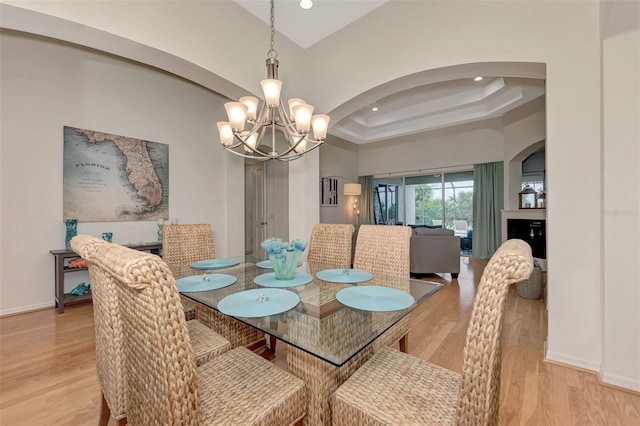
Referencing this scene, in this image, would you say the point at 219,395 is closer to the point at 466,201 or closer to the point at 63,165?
the point at 63,165

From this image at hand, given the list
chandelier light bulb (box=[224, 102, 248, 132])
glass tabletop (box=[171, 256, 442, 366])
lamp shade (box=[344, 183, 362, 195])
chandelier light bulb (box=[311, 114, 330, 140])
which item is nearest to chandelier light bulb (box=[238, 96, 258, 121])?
chandelier light bulb (box=[224, 102, 248, 132])

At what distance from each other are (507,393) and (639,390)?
2.54 ft

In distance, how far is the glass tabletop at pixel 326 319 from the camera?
94 cm

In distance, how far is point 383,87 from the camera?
279cm

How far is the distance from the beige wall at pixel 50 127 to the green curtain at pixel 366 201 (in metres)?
5.04

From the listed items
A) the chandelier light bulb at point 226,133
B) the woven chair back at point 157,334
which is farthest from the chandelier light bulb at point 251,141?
the woven chair back at point 157,334

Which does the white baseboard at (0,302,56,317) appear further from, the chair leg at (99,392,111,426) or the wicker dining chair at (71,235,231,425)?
the wicker dining chair at (71,235,231,425)

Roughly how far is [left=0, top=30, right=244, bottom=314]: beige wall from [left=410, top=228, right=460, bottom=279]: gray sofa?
12.5 feet

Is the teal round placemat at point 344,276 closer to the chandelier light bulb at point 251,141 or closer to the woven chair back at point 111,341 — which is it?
the woven chair back at point 111,341

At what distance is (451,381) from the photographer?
103 cm

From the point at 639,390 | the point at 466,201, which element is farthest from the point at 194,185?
the point at 466,201

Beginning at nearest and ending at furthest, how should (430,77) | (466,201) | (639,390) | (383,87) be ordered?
(639,390) → (430,77) → (383,87) → (466,201)

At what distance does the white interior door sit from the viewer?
20.0ft

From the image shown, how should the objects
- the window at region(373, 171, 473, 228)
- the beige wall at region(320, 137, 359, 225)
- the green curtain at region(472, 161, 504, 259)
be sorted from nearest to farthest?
the green curtain at region(472, 161, 504, 259)
the window at region(373, 171, 473, 228)
the beige wall at region(320, 137, 359, 225)
